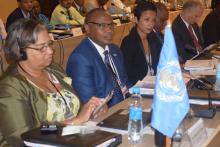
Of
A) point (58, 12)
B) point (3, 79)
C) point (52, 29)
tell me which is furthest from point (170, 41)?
point (58, 12)

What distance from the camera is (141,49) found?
10.4 ft

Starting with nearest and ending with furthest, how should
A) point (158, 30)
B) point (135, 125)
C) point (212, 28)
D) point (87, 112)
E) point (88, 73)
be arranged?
point (135, 125) < point (87, 112) < point (88, 73) < point (158, 30) < point (212, 28)

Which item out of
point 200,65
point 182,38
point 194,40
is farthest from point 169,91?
point 194,40

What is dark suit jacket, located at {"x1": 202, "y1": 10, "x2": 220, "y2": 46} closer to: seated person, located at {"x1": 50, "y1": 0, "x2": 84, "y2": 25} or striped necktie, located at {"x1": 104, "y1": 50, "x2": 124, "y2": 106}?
seated person, located at {"x1": 50, "y1": 0, "x2": 84, "y2": 25}

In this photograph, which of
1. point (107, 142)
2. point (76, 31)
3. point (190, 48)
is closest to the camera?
→ point (107, 142)

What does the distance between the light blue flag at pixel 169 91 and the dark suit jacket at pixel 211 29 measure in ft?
12.3

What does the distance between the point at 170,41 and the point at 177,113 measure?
0.85 ft

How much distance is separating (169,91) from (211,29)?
3878 millimetres

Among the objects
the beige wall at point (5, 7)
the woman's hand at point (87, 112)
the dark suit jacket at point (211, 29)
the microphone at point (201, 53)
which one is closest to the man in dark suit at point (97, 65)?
the woman's hand at point (87, 112)

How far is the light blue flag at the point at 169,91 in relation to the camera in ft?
4.41

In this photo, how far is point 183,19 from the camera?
424 centimetres

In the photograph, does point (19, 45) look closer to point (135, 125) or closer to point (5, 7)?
point (135, 125)

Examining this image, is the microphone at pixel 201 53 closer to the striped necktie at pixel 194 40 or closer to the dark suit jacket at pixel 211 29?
the striped necktie at pixel 194 40

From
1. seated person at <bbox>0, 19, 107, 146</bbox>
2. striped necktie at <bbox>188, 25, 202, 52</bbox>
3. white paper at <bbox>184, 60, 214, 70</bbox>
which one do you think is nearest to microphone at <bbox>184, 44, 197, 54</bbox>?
striped necktie at <bbox>188, 25, 202, 52</bbox>
